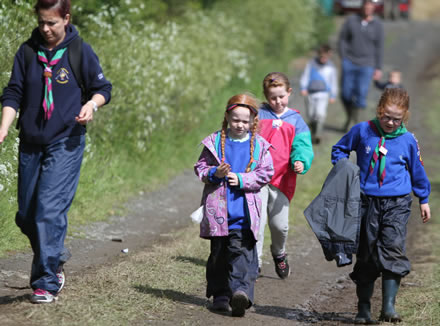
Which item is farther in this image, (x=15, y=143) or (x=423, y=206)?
(x=15, y=143)

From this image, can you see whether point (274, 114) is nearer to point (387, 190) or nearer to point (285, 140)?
point (285, 140)

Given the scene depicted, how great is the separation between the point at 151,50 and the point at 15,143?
3.90 metres

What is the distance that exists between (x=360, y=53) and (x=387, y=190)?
902cm

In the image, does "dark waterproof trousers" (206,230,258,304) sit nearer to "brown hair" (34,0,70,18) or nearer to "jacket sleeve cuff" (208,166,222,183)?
"jacket sleeve cuff" (208,166,222,183)

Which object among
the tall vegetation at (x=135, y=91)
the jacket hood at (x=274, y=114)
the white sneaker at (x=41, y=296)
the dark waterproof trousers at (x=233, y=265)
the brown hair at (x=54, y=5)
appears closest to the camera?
the brown hair at (x=54, y=5)

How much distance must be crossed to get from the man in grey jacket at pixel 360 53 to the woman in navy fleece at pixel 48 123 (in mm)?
9753

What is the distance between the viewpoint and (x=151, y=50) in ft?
34.9

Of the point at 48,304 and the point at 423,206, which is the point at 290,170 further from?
the point at 48,304

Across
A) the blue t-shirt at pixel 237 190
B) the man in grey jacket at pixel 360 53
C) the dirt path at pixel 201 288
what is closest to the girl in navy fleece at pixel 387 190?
the dirt path at pixel 201 288

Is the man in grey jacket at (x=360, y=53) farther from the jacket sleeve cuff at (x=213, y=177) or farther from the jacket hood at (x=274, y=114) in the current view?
the jacket sleeve cuff at (x=213, y=177)

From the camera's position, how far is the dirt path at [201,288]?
18.6ft

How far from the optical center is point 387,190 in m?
5.51

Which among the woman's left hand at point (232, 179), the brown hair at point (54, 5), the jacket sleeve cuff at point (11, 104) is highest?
the brown hair at point (54, 5)

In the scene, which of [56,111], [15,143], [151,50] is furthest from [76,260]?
[151,50]
